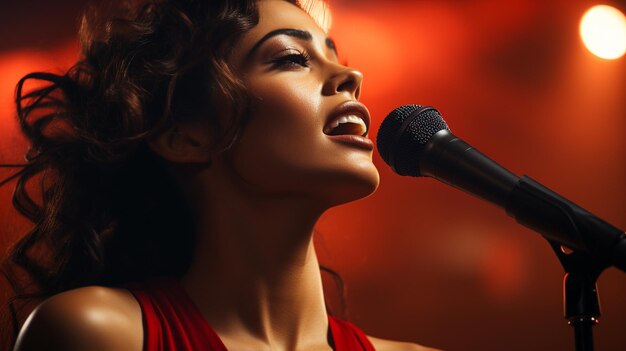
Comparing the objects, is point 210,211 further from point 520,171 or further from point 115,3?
point 520,171

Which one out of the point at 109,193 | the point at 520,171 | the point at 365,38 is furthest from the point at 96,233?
the point at 520,171

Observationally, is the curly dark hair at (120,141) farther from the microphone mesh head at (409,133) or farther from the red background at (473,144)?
the microphone mesh head at (409,133)

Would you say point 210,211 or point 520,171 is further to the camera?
point 520,171

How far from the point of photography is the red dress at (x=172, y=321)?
1461mm

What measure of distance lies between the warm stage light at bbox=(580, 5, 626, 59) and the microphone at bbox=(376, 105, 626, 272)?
4.42 feet

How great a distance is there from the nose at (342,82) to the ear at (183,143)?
314 mm

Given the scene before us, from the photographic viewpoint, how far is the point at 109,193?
1.78m

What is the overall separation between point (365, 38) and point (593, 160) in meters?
0.88

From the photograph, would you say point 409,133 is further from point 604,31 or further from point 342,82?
point 604,31

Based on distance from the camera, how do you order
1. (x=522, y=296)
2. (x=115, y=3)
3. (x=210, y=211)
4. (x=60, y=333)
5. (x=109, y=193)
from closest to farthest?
(x=60, y=333)
(x=210, y=211)
(x=109, y=193)
(x=115, y=3)
(x=522, y=296)

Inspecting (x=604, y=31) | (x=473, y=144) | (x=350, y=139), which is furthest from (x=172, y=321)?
(x=604, y=31)

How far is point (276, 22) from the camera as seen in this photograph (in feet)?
5.57

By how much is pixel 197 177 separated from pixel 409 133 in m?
0.66

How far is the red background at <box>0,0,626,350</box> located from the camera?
218cm
